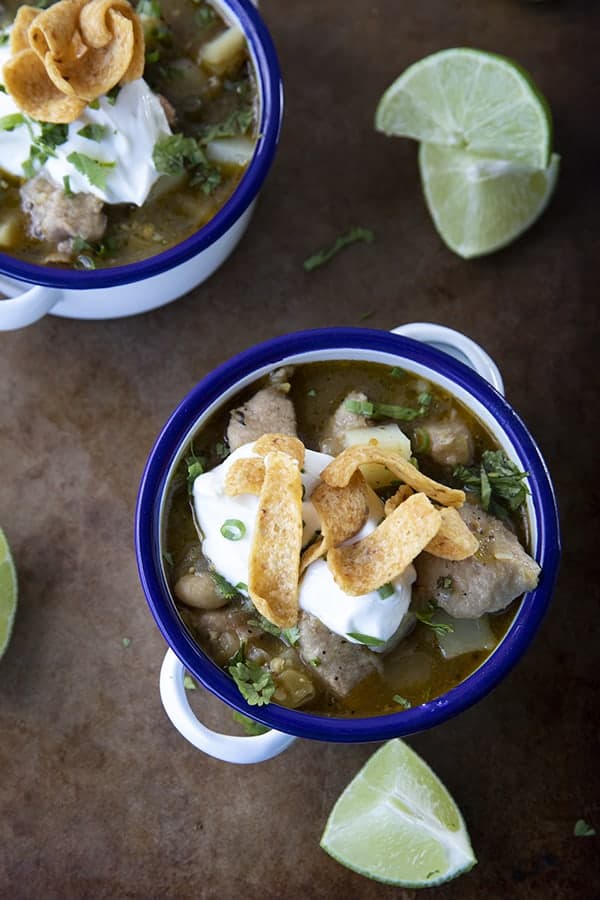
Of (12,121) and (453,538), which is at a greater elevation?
(12,121)

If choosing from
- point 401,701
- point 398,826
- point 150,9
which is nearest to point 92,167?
point 150,9

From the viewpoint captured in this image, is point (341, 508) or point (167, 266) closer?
point (341, 508)

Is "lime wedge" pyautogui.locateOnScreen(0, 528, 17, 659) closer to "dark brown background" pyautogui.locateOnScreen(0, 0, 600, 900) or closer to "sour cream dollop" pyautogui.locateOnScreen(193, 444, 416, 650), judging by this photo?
"dark brown background" pyautogui.locateOnScreen(0, 0, 600, 900)

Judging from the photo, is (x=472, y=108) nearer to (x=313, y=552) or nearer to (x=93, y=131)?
(x=93, y=131)

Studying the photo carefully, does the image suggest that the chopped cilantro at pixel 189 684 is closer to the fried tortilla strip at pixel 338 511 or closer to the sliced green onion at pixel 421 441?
the fried tortilla strip at pixel 338 511

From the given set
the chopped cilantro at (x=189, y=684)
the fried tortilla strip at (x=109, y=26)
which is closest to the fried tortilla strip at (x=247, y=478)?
the chopped cilantro at (x=189, y=684)
